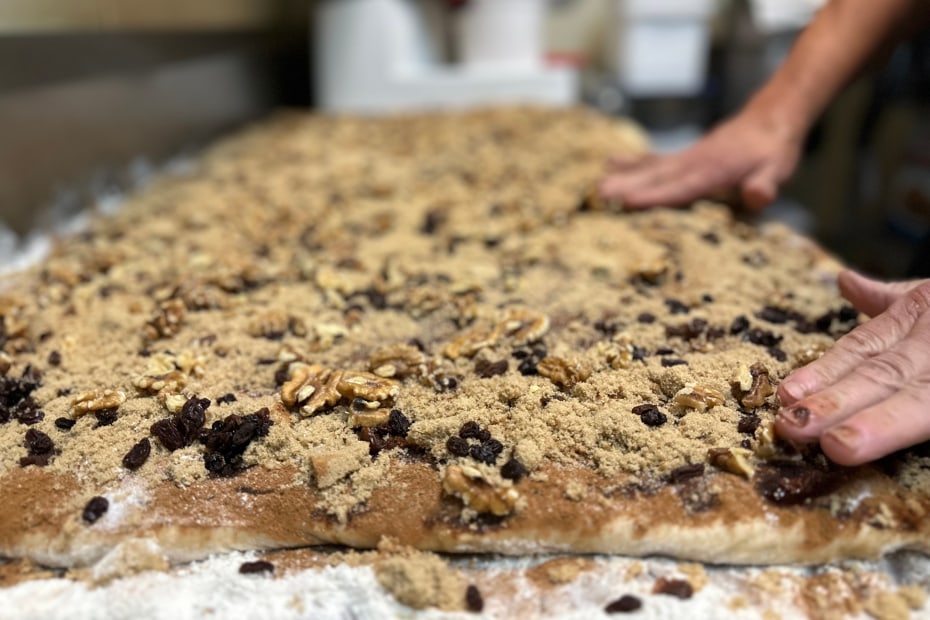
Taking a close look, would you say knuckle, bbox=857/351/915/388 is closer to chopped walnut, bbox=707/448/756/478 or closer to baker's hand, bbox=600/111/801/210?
chopped walnut, bbox=707/448/756/478

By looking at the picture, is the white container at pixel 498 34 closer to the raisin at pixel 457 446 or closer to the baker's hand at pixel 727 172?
the baker's hand at pixel 727 172

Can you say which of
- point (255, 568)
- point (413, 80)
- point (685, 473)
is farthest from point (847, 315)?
point (413, 80)

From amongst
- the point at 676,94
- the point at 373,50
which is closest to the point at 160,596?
the point at 373,50

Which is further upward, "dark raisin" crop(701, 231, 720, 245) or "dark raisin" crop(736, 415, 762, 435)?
"dark raisin" crop(701, 231, 720, 245)

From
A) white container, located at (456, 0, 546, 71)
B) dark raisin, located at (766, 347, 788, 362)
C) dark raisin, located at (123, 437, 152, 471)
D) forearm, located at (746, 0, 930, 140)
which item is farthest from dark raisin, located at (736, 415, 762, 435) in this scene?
white container, located at (456, 0, 546, 71)

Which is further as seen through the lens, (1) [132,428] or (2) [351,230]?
(2) [351,230]

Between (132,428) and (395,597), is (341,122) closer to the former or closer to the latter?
(132,428)
